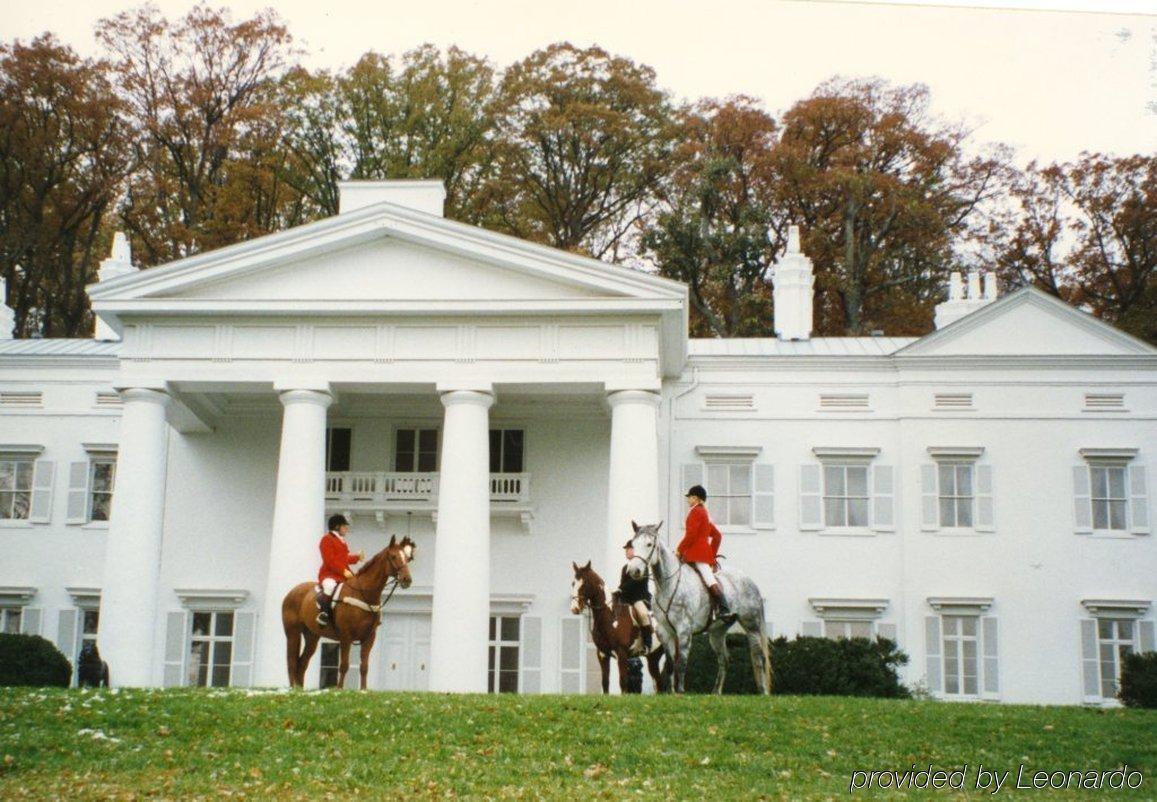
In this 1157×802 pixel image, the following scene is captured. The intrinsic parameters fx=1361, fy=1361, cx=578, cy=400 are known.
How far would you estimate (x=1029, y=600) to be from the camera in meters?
28.6

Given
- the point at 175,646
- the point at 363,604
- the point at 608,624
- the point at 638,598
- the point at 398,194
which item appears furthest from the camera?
the point at 175,646

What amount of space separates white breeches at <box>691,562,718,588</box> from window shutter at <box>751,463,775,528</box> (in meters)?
11.1

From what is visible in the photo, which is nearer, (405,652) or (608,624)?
(608,624)

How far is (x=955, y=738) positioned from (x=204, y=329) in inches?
668

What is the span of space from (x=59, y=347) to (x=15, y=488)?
3.61 meters

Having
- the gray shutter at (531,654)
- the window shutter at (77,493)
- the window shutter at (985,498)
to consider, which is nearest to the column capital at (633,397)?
the gray shutter at (531,654)

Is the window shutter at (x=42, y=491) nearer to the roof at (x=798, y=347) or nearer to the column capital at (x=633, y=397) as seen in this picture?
the column capital at (x=633, y=397)


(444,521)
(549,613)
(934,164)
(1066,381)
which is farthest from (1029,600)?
(934,164)

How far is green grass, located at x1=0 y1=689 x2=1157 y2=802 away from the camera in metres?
13.5

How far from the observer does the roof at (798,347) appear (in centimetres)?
3102

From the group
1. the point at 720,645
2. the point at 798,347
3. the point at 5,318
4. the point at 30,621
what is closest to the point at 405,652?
the point at 30,621

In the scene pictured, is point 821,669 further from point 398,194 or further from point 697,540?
point 398,194

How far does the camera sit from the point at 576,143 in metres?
41.4

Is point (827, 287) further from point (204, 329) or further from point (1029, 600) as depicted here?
point (204, 329)
